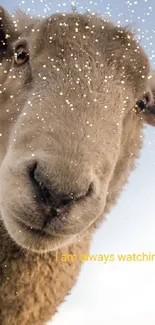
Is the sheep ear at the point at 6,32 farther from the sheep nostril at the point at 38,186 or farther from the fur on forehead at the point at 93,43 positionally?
the sheep nostril at the point at 38,186

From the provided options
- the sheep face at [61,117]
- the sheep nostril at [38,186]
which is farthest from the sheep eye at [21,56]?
the sheep nostril at [38,186]

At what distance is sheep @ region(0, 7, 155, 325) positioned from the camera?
365 cm

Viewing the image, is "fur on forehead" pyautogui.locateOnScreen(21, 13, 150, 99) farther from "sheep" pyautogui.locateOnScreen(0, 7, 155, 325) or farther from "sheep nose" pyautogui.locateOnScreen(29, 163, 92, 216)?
"sheep nose" pyautogui.locateOnScreen(29, 163, 92, 216)

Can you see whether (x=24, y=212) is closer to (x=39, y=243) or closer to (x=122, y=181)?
(x=39, y=243)

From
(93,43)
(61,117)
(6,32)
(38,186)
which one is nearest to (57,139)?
(61,117)

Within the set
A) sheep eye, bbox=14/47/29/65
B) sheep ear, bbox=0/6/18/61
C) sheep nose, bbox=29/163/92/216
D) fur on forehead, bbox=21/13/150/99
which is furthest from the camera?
sheep ear, bbox=0/6/18/61

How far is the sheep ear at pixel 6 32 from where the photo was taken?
550 centimetres

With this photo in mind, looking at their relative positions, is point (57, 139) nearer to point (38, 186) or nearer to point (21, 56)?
point (38, 186)

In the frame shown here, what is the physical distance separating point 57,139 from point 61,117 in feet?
1.08

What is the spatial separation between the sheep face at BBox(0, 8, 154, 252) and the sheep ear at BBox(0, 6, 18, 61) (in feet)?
0.04

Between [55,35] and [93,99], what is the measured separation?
0.79 m

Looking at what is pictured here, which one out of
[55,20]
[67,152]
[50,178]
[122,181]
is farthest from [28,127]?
[122,181]

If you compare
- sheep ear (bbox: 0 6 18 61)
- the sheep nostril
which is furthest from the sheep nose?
sheep ear (bbox: 0 6 18 61)

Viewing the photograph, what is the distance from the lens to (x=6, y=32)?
5625mm
